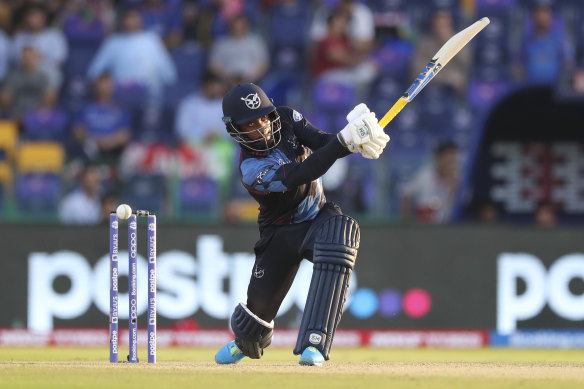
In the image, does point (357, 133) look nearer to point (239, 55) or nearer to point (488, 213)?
point (488, 213)

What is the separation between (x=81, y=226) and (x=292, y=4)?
177 inches

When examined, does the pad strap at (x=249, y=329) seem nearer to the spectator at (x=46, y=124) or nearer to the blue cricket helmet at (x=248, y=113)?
the blue cricket helmet at (x=248, y=113)

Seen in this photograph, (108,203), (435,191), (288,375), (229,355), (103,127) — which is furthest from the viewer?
(103,127)

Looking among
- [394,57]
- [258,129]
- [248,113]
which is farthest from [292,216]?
[394,57]

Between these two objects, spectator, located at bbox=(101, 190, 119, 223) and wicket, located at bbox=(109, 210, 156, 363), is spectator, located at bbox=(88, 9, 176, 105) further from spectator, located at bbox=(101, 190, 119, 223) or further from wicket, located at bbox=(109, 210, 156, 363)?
wicket, located at bbox=(109, 210, 156, 363)

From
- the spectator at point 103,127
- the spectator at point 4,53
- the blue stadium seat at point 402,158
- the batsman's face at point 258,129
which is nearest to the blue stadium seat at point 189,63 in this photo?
the spectator at point 103,127

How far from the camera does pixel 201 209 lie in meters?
11.6

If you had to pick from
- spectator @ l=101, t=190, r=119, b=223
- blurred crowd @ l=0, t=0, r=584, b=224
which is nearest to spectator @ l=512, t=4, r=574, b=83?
blurred crowd @ l=0, t=0, r=584, b=224

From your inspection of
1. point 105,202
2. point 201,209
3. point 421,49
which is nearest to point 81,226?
point 105,202

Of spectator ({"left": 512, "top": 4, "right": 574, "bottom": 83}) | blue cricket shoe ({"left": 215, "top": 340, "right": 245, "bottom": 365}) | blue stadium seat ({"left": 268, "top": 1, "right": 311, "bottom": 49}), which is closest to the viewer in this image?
blue cricket shoe ({"left": 215, "top": 340, "right": 245, "bottom": 365})

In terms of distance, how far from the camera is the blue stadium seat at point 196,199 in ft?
38.1

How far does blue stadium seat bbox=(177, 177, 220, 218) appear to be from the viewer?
11.6m

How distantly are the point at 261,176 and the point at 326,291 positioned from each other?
0.76 metres

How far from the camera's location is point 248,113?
6418mm
